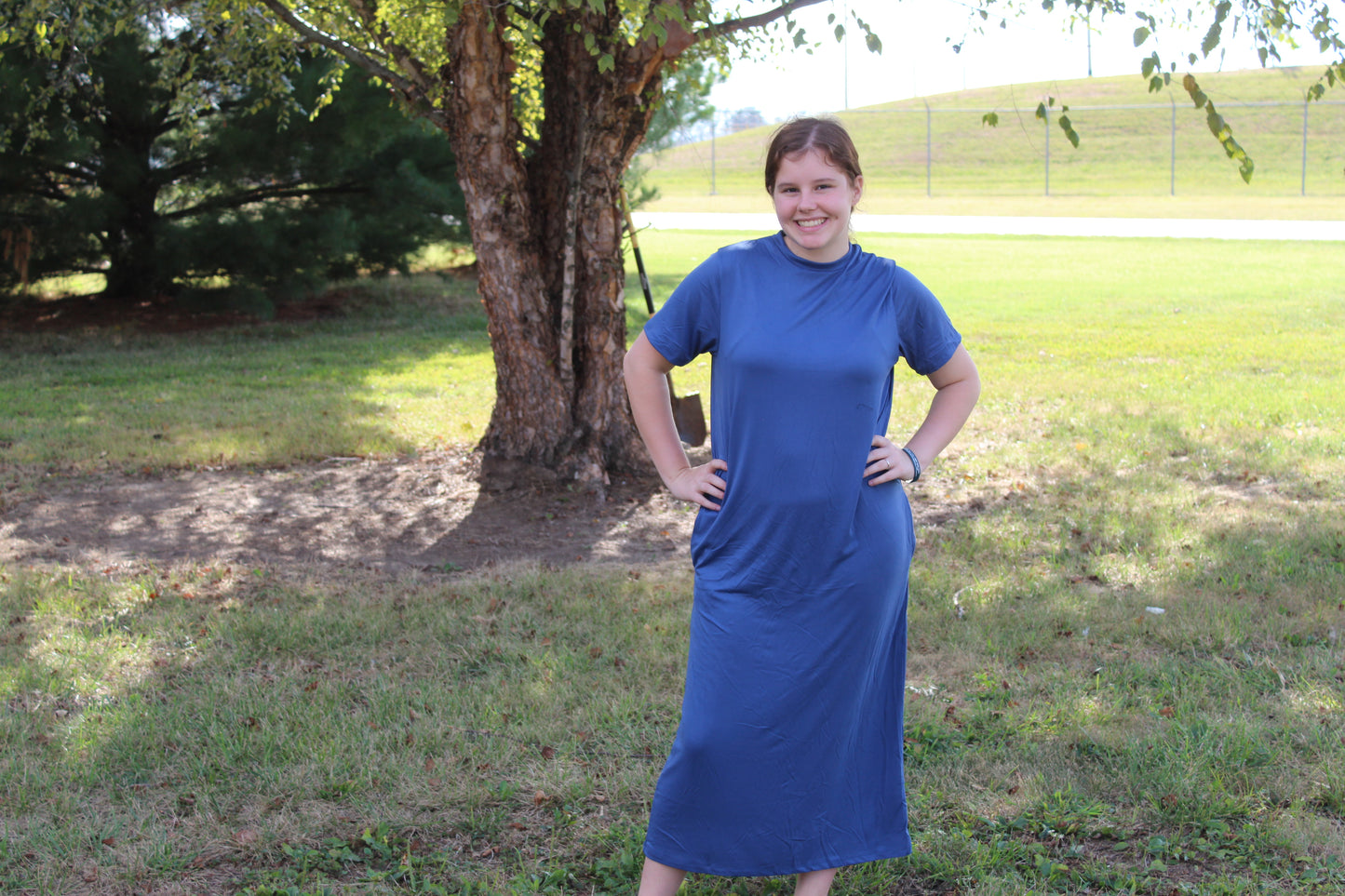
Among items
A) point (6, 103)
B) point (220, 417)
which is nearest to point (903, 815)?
point (220, 417)

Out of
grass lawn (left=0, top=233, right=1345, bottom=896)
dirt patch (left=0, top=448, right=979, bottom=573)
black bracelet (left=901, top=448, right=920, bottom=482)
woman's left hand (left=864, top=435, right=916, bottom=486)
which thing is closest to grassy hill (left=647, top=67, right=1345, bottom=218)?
grass lawn (left=0, top=233, right=1345, bottom=896)

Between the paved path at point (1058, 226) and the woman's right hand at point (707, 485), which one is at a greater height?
the paved path at point (1058, 226)

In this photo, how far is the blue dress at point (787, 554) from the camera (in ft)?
7.54

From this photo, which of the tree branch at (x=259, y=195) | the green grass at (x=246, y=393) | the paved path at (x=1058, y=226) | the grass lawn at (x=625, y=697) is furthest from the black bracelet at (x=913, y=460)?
the paved path at (x=1058, y=226)

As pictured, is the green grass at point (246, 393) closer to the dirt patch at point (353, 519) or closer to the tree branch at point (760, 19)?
the dirt patch at point (353, 519)

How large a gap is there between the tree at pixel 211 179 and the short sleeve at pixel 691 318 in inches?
405

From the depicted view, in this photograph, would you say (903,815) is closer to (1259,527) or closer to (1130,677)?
(1130,677)

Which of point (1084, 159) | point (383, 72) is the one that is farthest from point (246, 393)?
point (1084, 159)

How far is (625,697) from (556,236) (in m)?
3.51

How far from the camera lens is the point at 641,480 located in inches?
274

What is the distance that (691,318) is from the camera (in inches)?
95.0

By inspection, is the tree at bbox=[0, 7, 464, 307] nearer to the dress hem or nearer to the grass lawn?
the grass lawn

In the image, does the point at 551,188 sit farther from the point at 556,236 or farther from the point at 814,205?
the point at 814,205

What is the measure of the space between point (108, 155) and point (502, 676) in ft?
35.8
